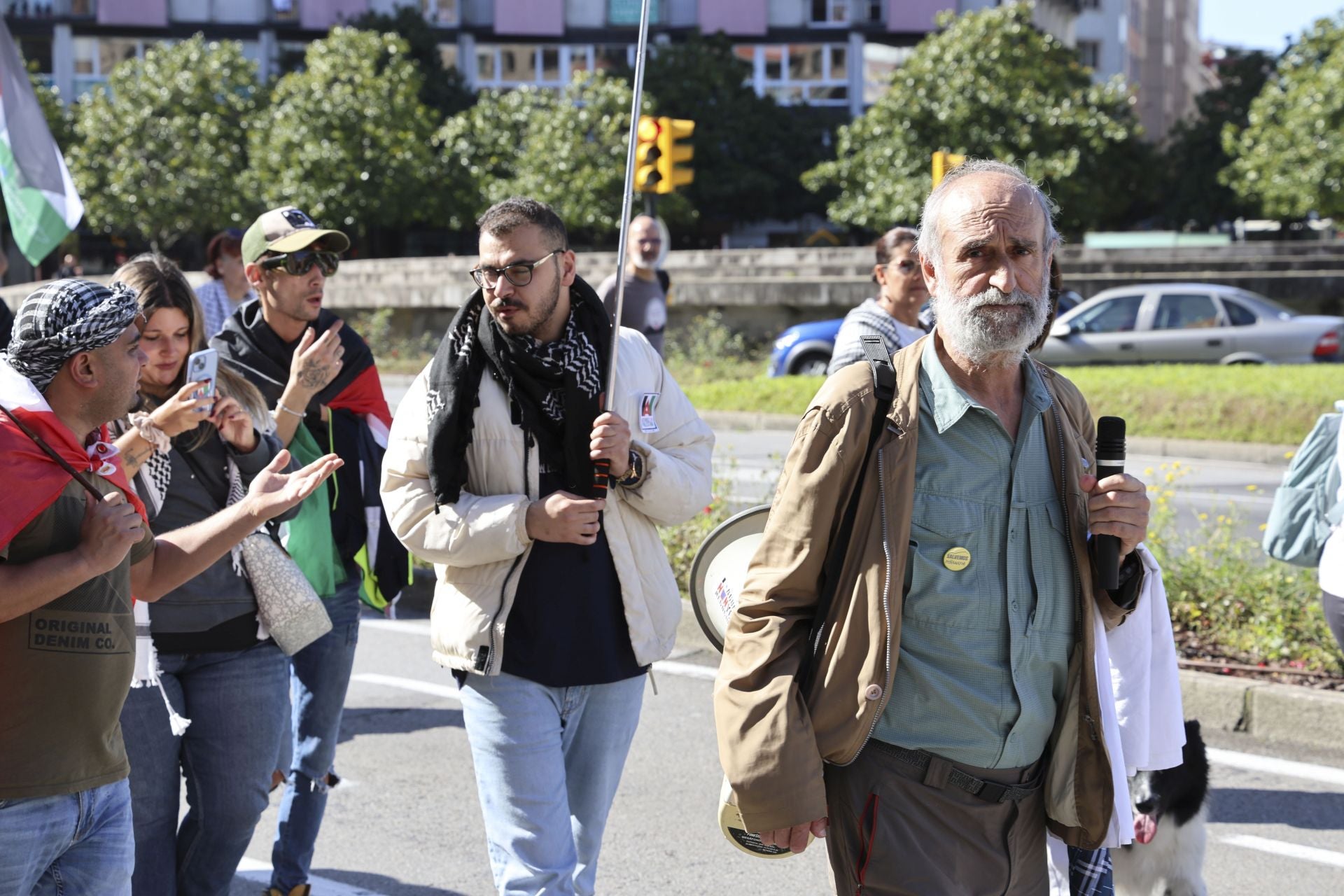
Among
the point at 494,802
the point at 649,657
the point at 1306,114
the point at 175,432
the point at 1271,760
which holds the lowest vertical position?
the point at 1271,760

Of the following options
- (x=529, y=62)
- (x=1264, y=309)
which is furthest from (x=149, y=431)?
(x=529, y=62)

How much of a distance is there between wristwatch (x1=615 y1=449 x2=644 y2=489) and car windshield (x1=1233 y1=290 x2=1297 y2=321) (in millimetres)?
17408

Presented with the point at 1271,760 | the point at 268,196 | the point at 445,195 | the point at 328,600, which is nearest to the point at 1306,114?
the point at 445,195

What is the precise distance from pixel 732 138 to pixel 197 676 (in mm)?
49401

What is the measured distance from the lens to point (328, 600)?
4.61 metres

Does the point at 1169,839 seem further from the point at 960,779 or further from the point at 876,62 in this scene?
the point at 876,62

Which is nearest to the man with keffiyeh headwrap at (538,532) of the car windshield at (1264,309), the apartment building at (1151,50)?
the car windshield at (1264,309)

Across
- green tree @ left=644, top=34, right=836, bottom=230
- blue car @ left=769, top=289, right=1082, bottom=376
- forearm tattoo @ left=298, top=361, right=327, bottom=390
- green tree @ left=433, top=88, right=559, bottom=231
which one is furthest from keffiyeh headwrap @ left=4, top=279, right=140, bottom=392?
green tree @ left=644, top=34, right=836, bottom=230

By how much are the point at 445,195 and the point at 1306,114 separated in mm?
24791

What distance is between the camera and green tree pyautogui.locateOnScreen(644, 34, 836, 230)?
51.1 meters

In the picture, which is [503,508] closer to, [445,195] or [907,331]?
[907,331]

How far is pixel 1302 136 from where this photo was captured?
36625 millimetres

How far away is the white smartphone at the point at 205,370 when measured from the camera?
3797 millimetres

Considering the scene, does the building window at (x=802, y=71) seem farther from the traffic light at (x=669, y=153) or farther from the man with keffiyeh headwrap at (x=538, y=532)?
the man with keffiyeh headwrap at (x=538, y=532)
